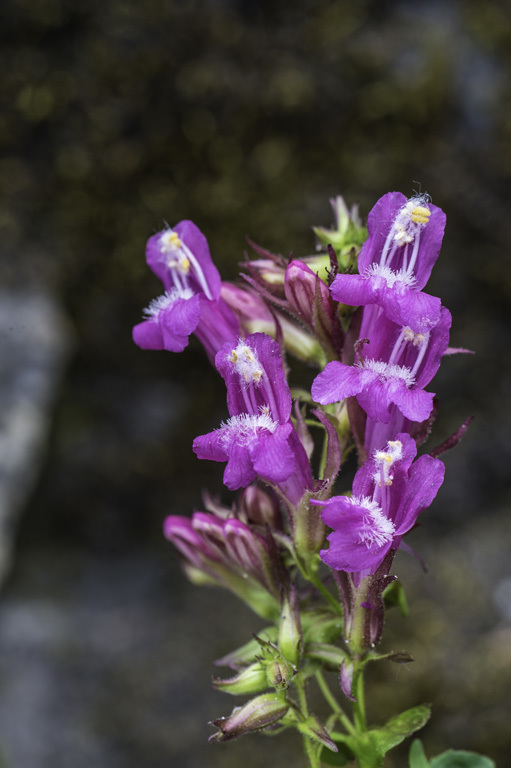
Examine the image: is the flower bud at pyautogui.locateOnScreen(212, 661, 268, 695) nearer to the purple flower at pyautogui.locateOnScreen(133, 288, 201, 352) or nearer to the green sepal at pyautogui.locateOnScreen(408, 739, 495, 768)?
the green sepal at pyautogui.locateOnScreen(408, 739, 495, 768)

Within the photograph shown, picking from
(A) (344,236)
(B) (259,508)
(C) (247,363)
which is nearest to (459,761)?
(B) (259,508)

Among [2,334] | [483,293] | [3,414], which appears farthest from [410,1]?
[3,414]

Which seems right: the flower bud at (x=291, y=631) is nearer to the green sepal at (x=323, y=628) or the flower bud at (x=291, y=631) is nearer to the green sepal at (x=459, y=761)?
the green sepal at (x=323, y=628)

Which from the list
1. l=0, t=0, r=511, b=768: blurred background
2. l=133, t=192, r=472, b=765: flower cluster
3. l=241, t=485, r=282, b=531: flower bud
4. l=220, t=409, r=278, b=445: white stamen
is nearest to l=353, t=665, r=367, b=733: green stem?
l=133, t=192, r=472, b=765: flower cluster

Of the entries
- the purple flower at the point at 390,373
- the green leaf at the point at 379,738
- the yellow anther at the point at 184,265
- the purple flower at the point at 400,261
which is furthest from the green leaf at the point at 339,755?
the yellow anther at the point at 184,265

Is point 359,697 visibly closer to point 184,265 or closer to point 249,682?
point 249,682
